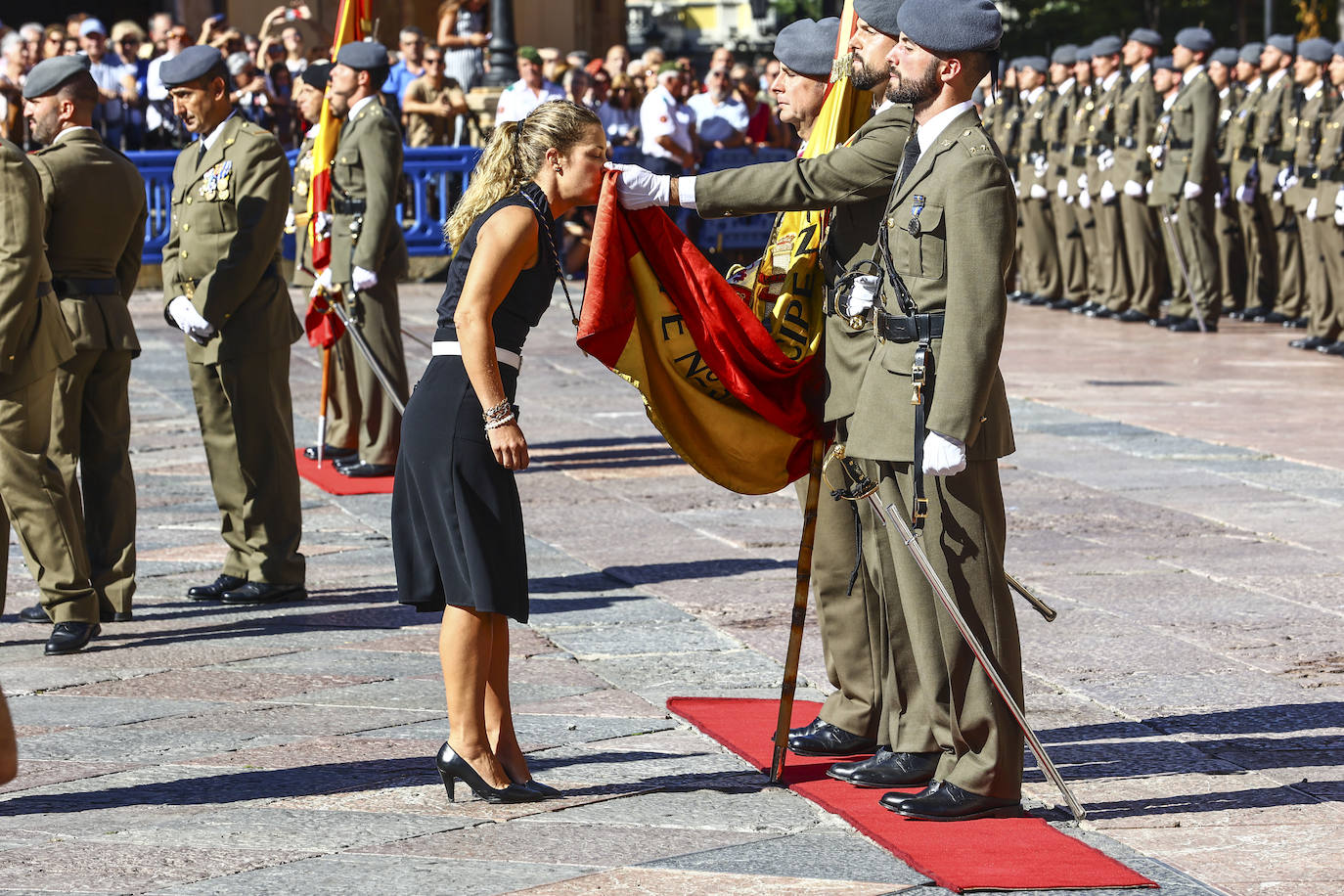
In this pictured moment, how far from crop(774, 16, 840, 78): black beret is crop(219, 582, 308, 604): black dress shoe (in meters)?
2.83

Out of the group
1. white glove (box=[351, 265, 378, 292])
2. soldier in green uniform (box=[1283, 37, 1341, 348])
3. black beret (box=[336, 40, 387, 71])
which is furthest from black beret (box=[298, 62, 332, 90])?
soldier in green uniform (box=[1283, 37, 1341, 348])

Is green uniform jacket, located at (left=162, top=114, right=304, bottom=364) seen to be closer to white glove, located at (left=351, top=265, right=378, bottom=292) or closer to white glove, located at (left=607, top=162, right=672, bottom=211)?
white glove, located at (left=351, top=265, right=378, bottom=292)

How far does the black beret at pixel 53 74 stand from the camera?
21.3 ft

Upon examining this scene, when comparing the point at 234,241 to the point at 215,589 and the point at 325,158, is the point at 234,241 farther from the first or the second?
the point at 325,158

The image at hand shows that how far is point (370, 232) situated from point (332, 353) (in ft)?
2.83

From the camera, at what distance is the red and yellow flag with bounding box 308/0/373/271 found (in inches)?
370

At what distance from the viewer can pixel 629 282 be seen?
4.95 metres

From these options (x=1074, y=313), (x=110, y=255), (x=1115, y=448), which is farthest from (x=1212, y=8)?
(x=110, y=255)

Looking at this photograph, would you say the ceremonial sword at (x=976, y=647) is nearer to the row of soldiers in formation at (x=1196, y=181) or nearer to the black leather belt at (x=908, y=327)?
the black leather belt at (x=908, y=327)

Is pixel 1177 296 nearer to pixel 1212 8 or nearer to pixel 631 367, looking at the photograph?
pixel 631 367

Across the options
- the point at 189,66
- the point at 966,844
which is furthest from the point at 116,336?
the point at 966,844

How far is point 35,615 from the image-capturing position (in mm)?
6660

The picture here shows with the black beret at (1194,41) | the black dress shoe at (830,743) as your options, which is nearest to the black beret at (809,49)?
the black dress shoe at (830,743)

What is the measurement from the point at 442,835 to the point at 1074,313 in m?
12.7
